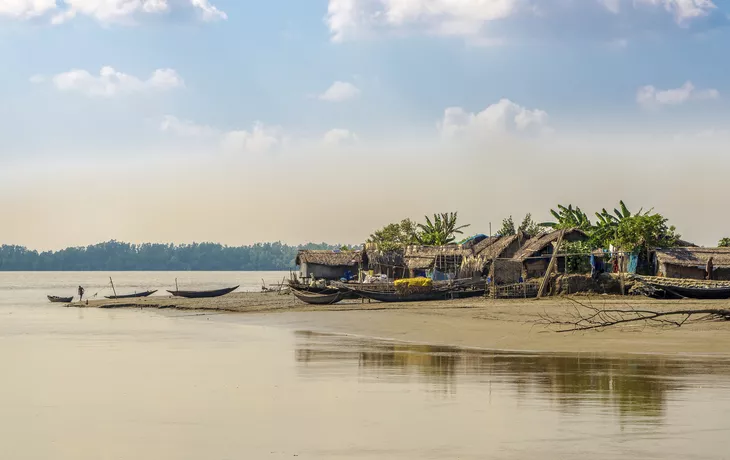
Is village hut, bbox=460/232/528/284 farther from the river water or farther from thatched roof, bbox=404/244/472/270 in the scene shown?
the river water

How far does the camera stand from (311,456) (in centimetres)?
904

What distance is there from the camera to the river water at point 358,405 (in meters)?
9.36

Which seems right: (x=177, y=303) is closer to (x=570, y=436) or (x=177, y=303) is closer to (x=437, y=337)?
(x=437, y=337)

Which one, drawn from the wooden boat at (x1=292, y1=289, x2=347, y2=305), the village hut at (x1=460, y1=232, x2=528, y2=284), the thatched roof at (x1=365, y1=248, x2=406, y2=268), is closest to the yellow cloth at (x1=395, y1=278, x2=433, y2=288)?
the wooden boat at (x1=292, y1=289, x2=347, y2=305)

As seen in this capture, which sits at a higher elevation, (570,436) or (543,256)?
(543,256)

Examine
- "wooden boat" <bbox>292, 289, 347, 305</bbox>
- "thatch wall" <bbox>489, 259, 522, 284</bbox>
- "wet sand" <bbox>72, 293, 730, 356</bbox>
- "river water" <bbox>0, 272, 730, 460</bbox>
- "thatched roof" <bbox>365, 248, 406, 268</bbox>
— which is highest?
"thatched roof" <bbox>365, 248, 406, 268</bbox>

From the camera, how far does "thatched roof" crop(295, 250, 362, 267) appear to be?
51159mm

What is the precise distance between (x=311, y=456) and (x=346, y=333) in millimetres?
16460

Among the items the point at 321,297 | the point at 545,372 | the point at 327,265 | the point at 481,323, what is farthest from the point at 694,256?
the point at 545,372

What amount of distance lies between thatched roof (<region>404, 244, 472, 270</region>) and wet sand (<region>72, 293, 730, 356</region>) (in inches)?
298

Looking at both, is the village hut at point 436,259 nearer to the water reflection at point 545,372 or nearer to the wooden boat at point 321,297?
the wooden boat at point 321,297

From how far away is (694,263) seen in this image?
36.8 metres

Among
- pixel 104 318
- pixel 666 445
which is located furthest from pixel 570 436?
pixel 104 318

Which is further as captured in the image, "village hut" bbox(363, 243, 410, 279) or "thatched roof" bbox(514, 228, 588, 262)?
"village hut" bbox(363, 243, 410, 279)
